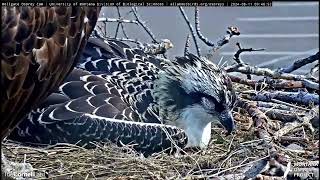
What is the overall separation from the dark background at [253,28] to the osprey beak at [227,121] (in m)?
0.18

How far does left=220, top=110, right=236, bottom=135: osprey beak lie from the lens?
11.7ft

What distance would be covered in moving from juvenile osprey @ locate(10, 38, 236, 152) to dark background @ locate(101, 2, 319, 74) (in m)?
0.09

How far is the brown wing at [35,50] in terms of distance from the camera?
345cm

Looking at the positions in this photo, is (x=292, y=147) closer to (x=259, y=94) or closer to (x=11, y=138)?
(x=259, y=94)

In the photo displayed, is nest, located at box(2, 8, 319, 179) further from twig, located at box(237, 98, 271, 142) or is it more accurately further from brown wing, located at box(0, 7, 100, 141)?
brown wing, located at box(0, 7, 100, 141)

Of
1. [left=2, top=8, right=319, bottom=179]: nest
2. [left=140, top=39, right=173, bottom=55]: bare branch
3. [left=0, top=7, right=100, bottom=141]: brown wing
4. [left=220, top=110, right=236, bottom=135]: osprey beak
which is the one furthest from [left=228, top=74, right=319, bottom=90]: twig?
[left=0, top=7, right=100, bottom=141]: brown wing

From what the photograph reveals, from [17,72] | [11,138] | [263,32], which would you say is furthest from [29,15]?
[263,32]

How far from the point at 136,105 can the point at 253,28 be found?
460 millimetres

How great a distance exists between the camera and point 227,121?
3.57 metres

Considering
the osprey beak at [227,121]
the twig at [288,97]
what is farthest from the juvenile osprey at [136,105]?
the twig at [288,97]

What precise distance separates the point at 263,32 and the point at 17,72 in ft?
2.61

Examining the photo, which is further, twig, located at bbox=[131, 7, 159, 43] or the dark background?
twig, located at bbox=[131, 7, 159, 43]

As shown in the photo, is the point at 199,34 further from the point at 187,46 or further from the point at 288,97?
the point at 288,97

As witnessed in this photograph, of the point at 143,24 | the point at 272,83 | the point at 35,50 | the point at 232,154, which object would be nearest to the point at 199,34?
the point at 143,24
